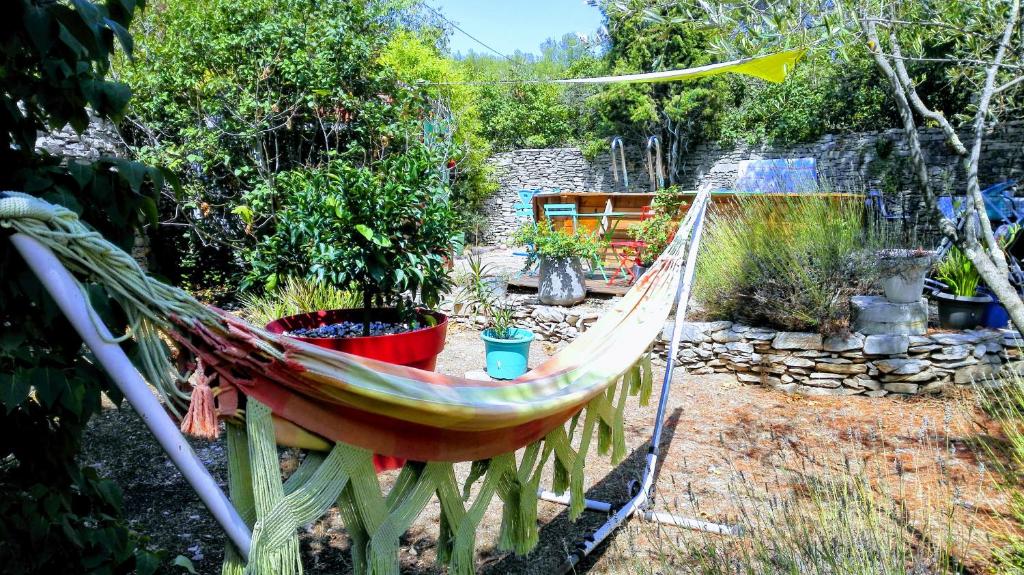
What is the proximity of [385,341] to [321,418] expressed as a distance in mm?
1405

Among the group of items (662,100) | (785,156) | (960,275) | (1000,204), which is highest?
(662,100)

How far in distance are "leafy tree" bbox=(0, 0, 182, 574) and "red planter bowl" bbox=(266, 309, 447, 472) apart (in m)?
0.98

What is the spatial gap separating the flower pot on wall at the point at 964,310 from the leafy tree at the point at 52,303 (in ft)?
13.1

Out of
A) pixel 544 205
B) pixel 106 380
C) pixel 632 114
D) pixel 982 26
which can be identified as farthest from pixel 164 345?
pixel 632 114

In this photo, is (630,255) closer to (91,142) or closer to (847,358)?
(847,358)

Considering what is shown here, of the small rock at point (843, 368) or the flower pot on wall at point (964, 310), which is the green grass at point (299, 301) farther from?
the flower pot on wall at point (964, 310)

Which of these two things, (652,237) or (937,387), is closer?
(937,387)

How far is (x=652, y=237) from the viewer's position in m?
4.99

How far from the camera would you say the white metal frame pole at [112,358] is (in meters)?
0.70

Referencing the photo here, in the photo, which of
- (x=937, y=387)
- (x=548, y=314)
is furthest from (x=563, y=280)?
(x=937, y=387)

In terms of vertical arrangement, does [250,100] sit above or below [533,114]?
below

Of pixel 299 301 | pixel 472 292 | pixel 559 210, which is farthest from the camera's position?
pixel 559 210

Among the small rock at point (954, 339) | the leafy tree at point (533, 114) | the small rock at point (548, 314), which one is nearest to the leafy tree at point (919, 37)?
the small rock at point (954, 339)

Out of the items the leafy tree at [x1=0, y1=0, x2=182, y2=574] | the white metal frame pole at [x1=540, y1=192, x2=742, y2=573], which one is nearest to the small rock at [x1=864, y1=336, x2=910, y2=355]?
the white metal frame pole at [x1=540, y1=192, x2=742, y2=573]
